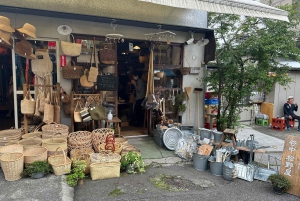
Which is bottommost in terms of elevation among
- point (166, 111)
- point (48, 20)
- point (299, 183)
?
point (299, 183)

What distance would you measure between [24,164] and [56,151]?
25.4 inches

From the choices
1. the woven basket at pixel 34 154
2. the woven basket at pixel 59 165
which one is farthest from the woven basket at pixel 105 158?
the woven basket at pixel 34 154

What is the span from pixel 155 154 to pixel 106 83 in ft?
8.09

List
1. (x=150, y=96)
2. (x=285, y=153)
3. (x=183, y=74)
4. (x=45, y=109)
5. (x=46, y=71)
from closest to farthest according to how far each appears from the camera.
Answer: (x=285, y=153) < (x=45, y=109) < (x=46, y=71) < (x=150, y=96) < (x=183, y=74)

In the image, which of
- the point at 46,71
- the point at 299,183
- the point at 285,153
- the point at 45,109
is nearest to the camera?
the point at 299,183

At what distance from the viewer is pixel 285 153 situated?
4.60 meters

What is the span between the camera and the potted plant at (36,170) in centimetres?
418

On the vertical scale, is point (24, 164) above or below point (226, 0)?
below

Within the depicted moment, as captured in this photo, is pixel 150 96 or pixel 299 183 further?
pixel 150 96

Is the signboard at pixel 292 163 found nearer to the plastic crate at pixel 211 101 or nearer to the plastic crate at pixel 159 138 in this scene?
the plastic crate at pixel 159 138

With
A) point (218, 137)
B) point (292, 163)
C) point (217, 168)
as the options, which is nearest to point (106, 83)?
point (218, 137)

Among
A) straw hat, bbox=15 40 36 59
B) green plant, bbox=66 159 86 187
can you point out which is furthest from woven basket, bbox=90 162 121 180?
straw hat, bbox=15 40 36 59

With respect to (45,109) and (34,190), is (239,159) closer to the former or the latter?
(34,190)

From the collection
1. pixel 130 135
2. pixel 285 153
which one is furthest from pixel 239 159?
pixel 130 135
